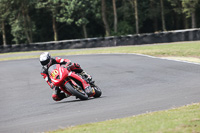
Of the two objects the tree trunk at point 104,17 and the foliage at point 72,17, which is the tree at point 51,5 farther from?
the tree trunk at point 104,17

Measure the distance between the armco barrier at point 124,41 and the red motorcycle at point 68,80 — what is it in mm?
20008

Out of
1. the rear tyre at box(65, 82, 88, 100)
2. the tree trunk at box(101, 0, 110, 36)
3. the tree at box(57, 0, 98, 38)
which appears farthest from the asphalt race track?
the tree trunk at box(101, 0, 110, 36)

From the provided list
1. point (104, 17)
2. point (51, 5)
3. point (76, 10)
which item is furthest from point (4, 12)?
point (104, 17)

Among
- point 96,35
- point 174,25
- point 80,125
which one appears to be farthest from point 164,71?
point 174,25

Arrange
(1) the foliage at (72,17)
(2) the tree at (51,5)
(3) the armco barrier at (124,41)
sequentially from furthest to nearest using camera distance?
(1) the foliage at (72,17) < (2) the tree at (51,5) < (3) the armco barrier at (124,41)

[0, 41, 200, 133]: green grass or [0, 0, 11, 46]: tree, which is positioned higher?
[0, 0, 11, 46]: tree

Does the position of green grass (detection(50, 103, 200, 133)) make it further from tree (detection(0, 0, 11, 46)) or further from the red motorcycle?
tree (detection(0, 0, 11, 46))

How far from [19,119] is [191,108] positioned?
361cm

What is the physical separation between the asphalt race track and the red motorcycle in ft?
0.98

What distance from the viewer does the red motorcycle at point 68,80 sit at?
950 cm

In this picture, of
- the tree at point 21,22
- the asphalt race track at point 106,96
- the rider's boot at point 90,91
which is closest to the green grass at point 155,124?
the asphalt race track at point 106,96

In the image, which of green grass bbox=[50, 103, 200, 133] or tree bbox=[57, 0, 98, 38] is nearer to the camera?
green grass bbox=[50, 103, 200, 133]

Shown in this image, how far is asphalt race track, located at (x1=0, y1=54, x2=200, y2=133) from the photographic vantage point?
301 inches

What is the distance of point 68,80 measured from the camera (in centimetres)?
964
